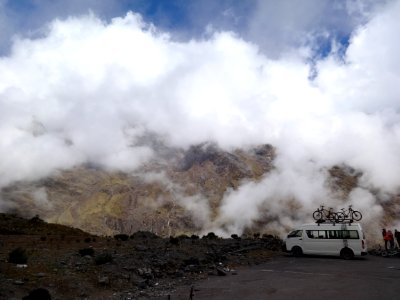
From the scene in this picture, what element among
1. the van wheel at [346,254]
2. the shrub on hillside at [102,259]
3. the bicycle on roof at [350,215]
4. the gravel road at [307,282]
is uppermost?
the bicycle on roof at [350,215]

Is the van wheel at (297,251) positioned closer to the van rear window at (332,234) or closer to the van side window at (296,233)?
the van side window at (296,233)

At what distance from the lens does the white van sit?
109ft

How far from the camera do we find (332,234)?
33.9 meters

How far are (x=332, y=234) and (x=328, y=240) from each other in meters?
0.66

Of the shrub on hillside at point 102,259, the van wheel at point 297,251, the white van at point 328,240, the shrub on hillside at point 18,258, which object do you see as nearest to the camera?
the shrub on hillside at point 18,258

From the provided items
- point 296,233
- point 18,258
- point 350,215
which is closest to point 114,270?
point 18,258

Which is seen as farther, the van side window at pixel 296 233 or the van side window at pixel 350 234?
the van side window at pixel 296 233

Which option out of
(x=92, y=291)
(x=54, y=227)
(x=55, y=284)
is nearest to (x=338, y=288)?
(x=92, y=291)

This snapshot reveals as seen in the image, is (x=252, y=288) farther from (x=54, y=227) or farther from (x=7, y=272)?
(x=54, y=227)

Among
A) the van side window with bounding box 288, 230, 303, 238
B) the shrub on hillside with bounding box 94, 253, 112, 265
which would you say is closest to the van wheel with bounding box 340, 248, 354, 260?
the van side window with bounding box 288, 230, 303, 238

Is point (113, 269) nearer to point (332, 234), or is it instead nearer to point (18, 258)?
point (18, 258)

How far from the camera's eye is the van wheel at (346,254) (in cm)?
3331

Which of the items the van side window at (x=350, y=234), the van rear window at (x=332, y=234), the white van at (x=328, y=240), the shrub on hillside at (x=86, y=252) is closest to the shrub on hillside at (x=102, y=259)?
the shrub on hillside at (x=86, y=252)

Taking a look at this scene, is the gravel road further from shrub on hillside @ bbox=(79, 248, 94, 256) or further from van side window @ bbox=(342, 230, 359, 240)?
shrub on hillside @ bbox=(79, 248, 94, 256)
